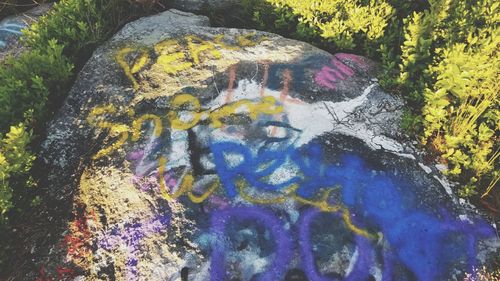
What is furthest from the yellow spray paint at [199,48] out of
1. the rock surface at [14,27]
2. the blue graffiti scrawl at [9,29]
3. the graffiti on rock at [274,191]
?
the blue graffiti scrawl at [9,29]

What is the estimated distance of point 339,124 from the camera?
126 inches

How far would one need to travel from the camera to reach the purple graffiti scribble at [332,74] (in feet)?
11.3

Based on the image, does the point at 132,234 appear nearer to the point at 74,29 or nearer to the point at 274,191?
the point at 274,191

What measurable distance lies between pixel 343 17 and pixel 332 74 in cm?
76

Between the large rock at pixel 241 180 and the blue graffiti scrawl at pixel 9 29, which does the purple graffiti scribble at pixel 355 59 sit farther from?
the blue graffiti scrawl at pixel 9 29

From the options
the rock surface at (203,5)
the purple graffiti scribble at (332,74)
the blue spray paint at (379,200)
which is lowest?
the blue spray paint at (379,200)

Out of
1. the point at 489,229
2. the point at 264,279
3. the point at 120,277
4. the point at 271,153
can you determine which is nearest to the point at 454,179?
the point at 489,229

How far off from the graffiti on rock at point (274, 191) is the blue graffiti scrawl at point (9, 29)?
2239mm

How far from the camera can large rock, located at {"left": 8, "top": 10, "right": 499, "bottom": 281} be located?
2.60 metres

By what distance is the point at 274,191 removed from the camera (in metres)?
2.84

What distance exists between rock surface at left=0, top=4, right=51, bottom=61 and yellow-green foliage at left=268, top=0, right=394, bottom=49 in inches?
115

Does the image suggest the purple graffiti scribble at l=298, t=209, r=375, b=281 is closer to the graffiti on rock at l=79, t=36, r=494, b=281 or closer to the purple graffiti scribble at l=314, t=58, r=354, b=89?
the graffiti on rock at l=79, t=36, r=494, b=281

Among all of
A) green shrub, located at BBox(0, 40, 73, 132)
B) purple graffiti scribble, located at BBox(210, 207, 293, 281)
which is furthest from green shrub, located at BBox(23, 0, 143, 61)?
purple graffiti scribble, located at BBox(210, 207, 293, 281)

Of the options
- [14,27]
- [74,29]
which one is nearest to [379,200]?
[74,29]
